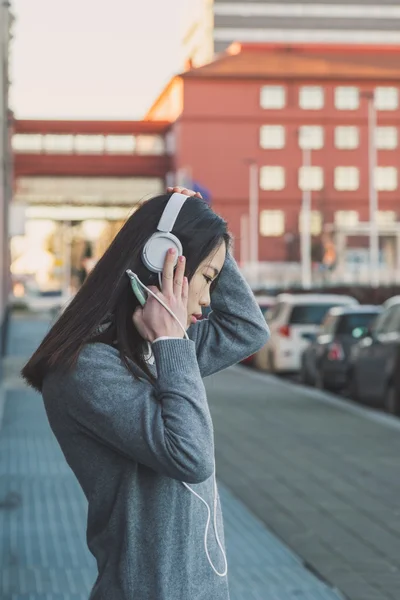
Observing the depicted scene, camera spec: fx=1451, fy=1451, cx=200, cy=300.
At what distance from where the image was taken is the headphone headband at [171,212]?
9.22 feet

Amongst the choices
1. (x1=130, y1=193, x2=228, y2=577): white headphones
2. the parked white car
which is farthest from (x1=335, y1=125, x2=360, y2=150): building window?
(x1=130, y1=193, x2=228, y2=577): white headphones

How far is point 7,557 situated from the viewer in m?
7.48

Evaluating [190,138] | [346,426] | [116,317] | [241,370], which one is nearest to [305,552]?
[116,317]

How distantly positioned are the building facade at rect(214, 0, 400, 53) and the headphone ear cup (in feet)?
449

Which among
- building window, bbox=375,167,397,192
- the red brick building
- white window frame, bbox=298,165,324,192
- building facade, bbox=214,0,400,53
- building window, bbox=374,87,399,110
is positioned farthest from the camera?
building facade, bbox=214,0,400,53

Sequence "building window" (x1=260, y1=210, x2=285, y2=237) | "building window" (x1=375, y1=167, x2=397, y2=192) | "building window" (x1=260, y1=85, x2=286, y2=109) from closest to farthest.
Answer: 1. "building window" (x1=260, y1=210, x2=285, y2=237)
2. "building window" (x1=260, y1=85, x2=286, y2=109)
3. "building window" (x1=375, y1=167, x2=397, y2=192)

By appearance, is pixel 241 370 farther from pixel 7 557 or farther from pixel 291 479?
pixel 7 557

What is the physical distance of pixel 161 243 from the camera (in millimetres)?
2775

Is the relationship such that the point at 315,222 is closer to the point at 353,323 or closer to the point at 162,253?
the point at 353,323

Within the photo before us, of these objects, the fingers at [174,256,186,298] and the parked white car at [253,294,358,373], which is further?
the parked white car at [253,294,358,373]

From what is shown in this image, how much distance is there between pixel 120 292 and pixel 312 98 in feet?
347

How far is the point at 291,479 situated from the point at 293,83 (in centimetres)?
9774

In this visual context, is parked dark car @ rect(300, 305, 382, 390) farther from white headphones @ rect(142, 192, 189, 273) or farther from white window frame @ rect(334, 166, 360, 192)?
white window frame @ rect(334, 166, 360, 192)

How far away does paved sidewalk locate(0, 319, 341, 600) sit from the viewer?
6.68 metres
